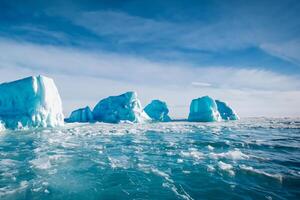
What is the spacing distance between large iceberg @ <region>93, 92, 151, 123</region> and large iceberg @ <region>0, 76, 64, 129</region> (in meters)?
17.6

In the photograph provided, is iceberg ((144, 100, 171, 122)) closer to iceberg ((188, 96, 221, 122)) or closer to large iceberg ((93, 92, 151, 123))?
iceberg ((188, 96, 221, 122))

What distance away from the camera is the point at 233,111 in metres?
62.4

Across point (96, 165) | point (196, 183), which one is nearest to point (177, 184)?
point (196, 183)

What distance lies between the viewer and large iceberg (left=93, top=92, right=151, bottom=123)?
49000mm

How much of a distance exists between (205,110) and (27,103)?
125ft

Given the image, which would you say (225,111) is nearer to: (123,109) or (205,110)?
(205,110)

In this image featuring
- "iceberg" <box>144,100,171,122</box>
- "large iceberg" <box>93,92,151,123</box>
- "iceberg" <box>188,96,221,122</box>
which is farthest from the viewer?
"iceberg" <box>144,100,171,122</box>

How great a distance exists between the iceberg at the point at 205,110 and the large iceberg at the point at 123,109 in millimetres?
14136

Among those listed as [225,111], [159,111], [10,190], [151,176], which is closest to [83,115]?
[159,111]

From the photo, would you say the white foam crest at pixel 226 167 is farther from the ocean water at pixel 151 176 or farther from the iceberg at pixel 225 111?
the iceberg at pixel 225 111

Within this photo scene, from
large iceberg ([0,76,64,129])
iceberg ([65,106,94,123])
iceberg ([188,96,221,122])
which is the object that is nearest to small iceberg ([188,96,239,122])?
iceberg ([188,96,221,122])

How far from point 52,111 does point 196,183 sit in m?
31.3

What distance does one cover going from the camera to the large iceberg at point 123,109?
4900cm

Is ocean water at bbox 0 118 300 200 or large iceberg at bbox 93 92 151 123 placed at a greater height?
large iceberg at bbox 93 92 151 123
